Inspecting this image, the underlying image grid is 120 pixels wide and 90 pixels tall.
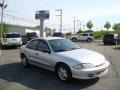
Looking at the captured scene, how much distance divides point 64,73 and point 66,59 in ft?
1.72

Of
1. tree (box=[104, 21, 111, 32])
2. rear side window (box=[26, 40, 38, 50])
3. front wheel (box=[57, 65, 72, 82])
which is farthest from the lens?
tree (box=[104, 21, 111, 32])

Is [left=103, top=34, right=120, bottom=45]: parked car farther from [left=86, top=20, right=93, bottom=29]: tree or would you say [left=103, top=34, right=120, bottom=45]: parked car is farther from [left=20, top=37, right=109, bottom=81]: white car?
[left=86, top=20, right=93, bottom=29]: tree

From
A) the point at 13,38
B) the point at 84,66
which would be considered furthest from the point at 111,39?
the point at 84,66

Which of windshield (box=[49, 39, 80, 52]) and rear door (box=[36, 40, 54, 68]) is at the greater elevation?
windshield (box=[49, 39, 80, 52])

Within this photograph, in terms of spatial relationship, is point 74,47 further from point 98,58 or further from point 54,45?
point 98,58

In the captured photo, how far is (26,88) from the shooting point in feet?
23.0

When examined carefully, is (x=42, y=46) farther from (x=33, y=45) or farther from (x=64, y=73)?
(x=64, y=73)

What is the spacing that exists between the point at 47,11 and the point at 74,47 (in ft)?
100

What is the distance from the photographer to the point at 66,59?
24.5ft

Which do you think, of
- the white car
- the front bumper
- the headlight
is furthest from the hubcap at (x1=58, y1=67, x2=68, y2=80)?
the headlight

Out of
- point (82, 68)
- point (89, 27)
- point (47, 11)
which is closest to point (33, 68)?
point (82, 68)

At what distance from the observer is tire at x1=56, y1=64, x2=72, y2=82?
289 inches

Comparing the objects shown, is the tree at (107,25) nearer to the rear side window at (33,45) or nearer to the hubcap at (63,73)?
the rear side window at (33,45)

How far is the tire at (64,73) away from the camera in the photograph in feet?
24.1
